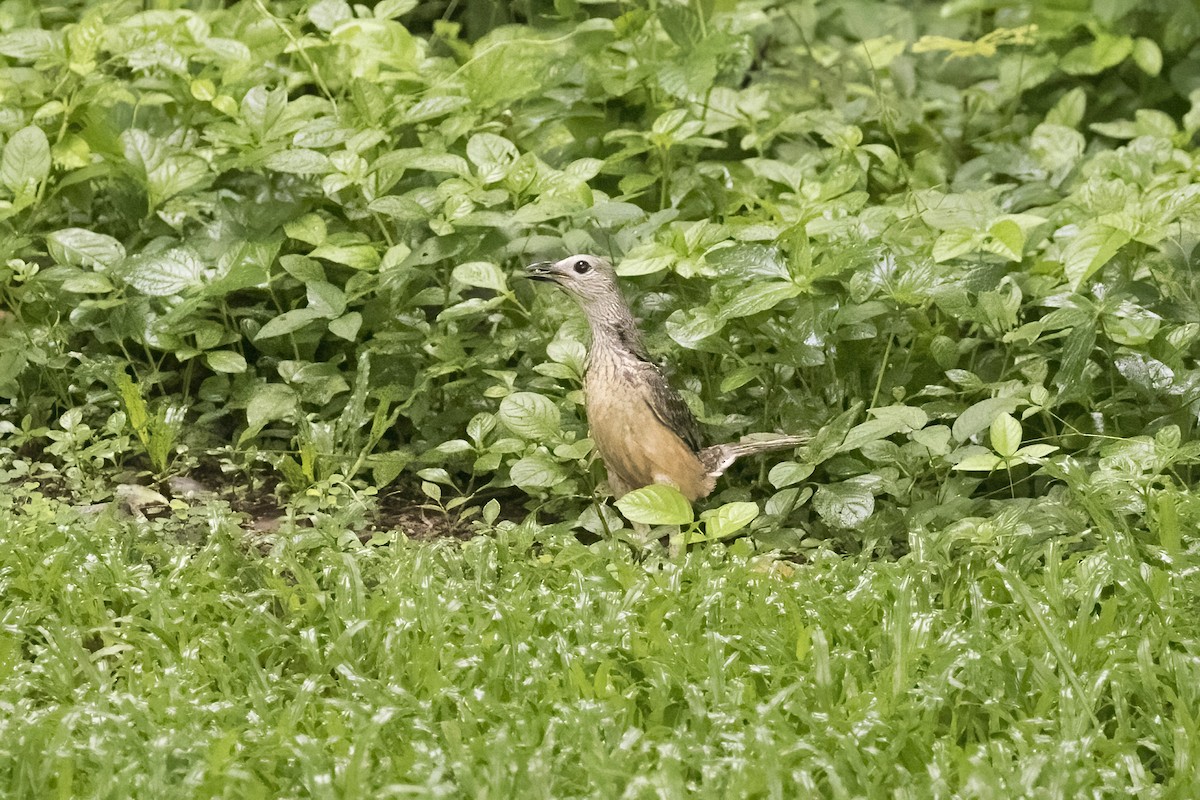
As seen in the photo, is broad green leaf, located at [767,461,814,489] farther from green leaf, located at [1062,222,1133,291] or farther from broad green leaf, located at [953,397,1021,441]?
green leaf, located at [1062,222,1133,291]

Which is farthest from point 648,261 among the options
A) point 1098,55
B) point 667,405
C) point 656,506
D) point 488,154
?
point 1098,55

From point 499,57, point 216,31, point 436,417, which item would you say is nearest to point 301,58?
point 216,31

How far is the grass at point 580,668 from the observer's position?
2.55 meters

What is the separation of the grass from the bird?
9.7 inches

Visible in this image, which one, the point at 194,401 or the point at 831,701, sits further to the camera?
the point at 194,401

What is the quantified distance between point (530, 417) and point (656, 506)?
55 centimetres

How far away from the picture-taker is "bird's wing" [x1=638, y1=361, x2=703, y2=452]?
143 inches

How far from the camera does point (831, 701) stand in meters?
2.78

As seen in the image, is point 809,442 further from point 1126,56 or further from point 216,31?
point 1126,56

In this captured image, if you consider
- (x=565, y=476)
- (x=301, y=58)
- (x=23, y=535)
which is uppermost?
(x=301, y=58)

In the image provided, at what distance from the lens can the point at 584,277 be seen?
374 cm

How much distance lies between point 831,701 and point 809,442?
1072 millimetres

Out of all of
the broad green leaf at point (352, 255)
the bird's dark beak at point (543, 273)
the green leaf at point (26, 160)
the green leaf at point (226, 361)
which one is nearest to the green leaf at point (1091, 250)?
the bird's dark beak at point (543, 273)

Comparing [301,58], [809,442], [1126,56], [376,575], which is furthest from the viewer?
[1126,56]
